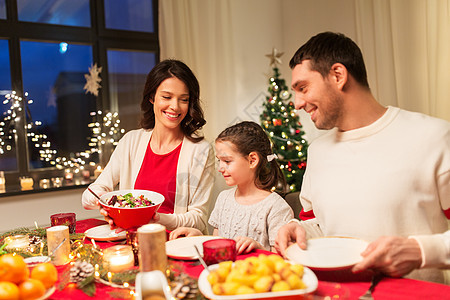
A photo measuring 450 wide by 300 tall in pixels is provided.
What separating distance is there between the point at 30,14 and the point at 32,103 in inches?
33.4

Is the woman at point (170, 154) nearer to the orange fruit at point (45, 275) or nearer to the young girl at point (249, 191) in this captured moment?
the young girl at point (249, 191)

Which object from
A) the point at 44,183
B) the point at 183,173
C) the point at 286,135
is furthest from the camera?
the point at 286,135

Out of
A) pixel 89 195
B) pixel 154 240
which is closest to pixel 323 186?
pixel 154 240

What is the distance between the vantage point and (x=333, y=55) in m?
1.54

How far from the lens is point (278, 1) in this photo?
17.2 feet

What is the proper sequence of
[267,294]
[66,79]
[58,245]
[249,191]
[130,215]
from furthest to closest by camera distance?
[66,79]
[249,191]
[130,215]
[58,245]
[267,294]

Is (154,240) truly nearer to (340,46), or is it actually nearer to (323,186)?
(323,186)

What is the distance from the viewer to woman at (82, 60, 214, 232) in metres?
2.33

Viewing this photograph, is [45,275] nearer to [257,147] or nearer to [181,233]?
[181,233]

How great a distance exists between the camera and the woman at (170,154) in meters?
2.33

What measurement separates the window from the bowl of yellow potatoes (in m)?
3.19

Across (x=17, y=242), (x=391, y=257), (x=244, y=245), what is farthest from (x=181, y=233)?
(x=391, y=257)

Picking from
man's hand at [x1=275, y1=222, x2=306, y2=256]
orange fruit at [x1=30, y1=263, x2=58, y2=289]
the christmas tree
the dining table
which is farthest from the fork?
the christmas tree

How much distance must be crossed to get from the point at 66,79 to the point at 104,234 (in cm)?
286
